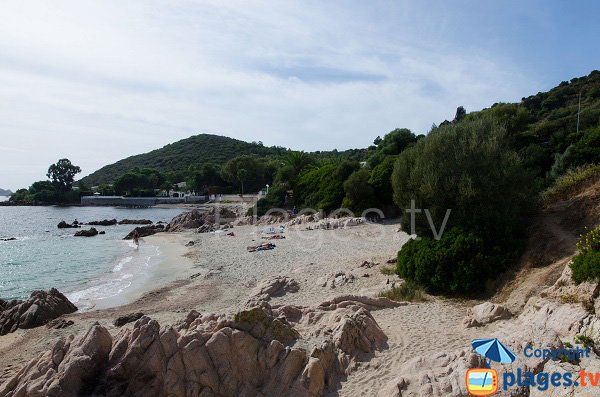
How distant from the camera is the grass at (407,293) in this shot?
12805mm

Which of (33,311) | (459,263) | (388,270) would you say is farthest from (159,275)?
(459,263)

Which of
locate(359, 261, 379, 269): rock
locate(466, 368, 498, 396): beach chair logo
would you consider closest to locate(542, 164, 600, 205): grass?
locate(359, 261, 379, 269): rock

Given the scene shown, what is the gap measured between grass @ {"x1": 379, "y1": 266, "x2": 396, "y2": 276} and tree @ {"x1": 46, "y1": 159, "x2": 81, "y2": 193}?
106829 millimetres

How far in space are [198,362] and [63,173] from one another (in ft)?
374

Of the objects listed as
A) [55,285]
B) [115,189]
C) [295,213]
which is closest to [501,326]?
[55,285]

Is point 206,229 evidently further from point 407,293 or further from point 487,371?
point 487,371

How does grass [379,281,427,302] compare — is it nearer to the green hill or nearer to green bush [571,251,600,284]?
green bush [571,251,600,284]

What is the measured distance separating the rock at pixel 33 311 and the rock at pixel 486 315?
1328 cm

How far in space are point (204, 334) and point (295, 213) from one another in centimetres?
3579

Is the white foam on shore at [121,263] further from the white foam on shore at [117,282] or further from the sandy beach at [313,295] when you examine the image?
the sandy beach at [313,295]

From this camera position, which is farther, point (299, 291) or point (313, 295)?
point (299, 291)

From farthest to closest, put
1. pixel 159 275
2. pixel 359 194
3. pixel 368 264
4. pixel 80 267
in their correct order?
pixel 359 194 < pixel 80 267 < pixel 159 275 < pixel 368 264

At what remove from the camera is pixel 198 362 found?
778 centimetres

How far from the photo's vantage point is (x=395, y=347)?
29.8 feet
